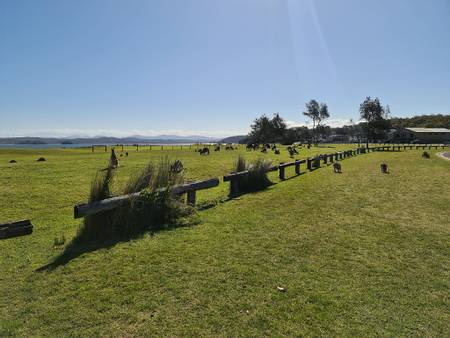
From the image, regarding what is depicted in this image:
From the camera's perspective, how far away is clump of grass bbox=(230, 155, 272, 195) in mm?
11234


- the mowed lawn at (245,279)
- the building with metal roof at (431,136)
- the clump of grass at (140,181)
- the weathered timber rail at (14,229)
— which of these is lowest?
the mowed lawn at (245,279)

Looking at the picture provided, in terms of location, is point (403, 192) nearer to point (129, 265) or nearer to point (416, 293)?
point (416, 293)

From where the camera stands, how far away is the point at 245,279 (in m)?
4.02

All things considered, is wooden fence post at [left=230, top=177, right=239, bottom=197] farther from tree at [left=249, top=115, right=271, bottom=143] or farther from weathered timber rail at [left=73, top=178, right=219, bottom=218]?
tree at [left=249, top=115, right=271, bottom=143]

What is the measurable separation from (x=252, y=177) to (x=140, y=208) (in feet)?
19.6

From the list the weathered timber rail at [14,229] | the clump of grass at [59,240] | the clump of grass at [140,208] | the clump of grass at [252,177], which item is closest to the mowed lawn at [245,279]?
the clump of grass at [59,240]

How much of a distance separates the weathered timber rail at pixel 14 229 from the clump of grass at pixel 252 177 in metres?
7.59

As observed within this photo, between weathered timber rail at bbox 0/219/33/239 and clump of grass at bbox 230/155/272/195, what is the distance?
7.59m

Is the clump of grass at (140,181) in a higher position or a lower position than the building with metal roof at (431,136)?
lower

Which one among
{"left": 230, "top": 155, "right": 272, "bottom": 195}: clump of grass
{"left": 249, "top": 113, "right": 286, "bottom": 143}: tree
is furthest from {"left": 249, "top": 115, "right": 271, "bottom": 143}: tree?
{"left": 230, "top": 155, "right": 272, "bottom": 195}: clump of grass

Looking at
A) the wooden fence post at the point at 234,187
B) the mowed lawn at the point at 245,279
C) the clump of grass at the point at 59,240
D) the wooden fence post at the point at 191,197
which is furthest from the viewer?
the wooden fence post at the point at 234,187

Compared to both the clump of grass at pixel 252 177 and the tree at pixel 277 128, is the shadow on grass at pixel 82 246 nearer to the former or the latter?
the clump of grass at pixel 252 177

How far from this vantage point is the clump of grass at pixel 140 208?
585cm

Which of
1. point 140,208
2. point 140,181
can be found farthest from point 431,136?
point 140,208
